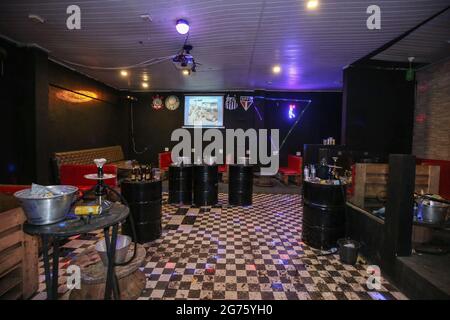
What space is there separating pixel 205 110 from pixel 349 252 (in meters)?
7.69

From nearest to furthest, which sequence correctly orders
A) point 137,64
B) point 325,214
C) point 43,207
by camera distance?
point 43,207, point 325,214, point 137,64

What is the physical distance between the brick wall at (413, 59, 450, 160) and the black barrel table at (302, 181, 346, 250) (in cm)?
370

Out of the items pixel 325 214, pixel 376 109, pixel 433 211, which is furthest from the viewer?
pixel 376 109

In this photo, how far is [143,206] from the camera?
3672 mm

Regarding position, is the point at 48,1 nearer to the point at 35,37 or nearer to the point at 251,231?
the point at 35,37

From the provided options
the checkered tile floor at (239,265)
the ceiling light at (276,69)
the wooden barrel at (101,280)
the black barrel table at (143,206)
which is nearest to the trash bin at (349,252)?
the checkered tile floor at (239,265)

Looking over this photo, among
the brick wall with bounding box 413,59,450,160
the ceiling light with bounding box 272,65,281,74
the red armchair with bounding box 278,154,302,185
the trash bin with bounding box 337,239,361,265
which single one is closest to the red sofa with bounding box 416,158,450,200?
the brick wall with bounding box 413,59,450,160

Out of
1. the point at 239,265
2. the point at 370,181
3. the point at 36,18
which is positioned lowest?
the point at 239,265

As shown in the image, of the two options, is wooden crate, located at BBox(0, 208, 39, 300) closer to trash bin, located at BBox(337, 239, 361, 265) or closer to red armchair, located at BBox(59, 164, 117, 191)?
red armchair, located at BBox(59, 164, 117, 191)

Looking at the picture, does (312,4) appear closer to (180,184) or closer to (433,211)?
(433,211)

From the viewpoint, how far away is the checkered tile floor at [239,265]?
261 centimetres

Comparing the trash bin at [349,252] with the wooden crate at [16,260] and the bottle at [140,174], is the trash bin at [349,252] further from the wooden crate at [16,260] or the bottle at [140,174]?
the wooden crate at [16,260]

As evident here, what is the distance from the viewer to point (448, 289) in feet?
7.00

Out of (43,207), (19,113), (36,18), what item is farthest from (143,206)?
(19,113)
